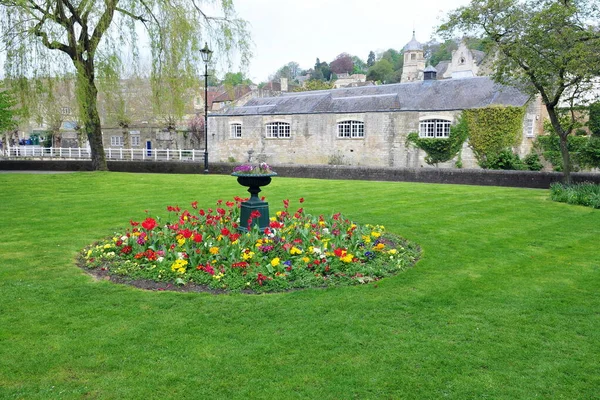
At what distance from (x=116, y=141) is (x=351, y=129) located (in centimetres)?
3111

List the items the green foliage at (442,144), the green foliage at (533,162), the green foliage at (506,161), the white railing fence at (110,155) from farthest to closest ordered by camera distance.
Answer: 1. the white railing fence at (110,155)
2. the green foliage at (442,144)
3. the green foliage at (533,162)
4. the green foliage at (506,161)

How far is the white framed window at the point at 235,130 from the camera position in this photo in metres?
40.2

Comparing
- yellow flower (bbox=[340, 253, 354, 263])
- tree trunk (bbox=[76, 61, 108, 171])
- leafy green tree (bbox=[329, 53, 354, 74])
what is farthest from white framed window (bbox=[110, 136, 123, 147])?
leafy green tree (bbox=[329, 53, 354, 74])

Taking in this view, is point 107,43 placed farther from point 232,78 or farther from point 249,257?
point 249,257

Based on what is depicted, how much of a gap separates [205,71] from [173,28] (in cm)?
524

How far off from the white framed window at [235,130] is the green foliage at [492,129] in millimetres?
18364

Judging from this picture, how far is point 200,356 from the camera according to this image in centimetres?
450

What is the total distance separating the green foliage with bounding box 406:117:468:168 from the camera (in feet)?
101

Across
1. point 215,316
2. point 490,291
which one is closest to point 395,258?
point 490,291

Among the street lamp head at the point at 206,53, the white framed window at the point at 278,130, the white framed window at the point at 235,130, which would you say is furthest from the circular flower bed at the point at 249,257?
the white framed window at the point at 235,130

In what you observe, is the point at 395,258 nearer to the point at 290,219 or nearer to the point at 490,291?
the point at 490,291

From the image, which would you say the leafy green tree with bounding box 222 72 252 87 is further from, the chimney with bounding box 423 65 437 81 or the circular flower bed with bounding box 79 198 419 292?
the chimney with bounding box 423 65 437 81

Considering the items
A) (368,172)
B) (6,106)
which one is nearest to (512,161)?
(368,172)

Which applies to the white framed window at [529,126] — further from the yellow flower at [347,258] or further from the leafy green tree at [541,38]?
the yellow flower at [347,258]
